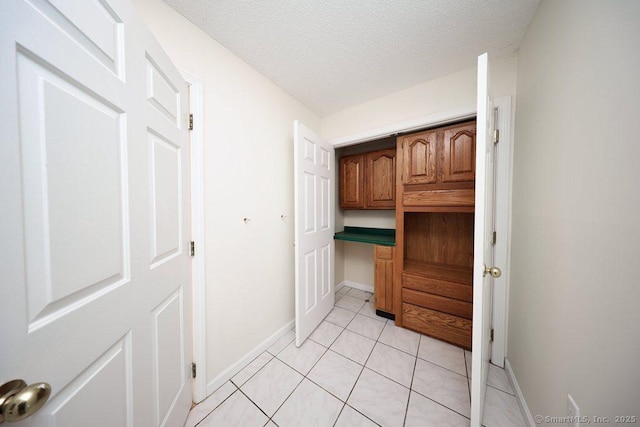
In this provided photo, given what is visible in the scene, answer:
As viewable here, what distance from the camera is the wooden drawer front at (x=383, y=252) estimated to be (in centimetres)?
204

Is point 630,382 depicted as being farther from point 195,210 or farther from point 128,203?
point 195,210

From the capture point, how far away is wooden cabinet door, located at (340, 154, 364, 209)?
8.20 feet

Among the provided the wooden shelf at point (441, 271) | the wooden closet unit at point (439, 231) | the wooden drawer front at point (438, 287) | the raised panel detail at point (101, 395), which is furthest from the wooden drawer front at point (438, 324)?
the raised panel detail at point (101, 395)

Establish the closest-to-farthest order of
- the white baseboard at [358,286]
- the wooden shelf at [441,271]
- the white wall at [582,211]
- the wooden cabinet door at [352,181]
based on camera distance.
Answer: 1. the white wall at [582,211]
2. the wooden shelf at [441,271]
3. the wooden cabinet door at [352,181]
4. the white baseboard at [358,286]

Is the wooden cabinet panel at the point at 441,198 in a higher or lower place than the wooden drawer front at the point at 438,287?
higher

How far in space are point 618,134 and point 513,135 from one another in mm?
923

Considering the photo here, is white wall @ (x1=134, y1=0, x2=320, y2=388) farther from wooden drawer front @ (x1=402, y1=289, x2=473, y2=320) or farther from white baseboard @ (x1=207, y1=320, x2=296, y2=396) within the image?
wooden drawer front @ (x1=402, y1=289, x2=473, y2=320)

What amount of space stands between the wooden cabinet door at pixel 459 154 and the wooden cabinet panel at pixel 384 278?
35.5 inches

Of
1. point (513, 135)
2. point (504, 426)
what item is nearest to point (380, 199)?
point (513, 135)

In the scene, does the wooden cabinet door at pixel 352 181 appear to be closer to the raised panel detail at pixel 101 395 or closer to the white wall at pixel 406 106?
the white wall at pixel 406 106

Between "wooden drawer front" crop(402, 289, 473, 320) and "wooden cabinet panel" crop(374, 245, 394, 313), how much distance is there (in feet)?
0.57

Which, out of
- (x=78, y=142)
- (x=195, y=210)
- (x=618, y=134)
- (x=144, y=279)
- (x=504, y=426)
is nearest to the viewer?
(x=78, y=142)

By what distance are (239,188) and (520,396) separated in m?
2.26

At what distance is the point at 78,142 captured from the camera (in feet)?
1.65
